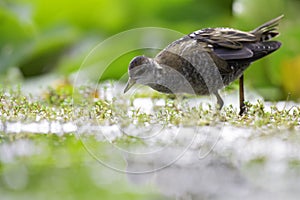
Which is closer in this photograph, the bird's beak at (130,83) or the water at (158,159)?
the water at (158,159)

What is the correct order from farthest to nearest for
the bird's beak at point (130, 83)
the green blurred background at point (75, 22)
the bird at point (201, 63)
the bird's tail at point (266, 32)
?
the green blurred background at point (75, 22) → the bird's tail at point (266, 32) → the bird at point (201, 63) → the bird's beak at point (130, 83)

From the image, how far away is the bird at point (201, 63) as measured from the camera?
10.5 feet

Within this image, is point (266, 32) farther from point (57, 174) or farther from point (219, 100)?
point (57, 174)

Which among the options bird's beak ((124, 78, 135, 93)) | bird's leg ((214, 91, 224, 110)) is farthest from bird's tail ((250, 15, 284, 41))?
bird's beak ((124, 78, 135, 93))

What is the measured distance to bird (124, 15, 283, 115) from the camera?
3189 millimetres

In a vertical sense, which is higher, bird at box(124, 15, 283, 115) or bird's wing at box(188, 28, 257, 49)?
bird's wing at box(188, 28, 257, 49)

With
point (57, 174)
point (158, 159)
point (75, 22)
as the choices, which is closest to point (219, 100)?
point (158, 159)

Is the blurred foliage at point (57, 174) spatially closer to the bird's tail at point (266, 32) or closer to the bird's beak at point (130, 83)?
the bird's beak at point (130, 83)

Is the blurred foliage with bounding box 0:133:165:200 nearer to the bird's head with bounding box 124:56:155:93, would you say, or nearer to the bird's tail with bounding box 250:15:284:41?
the bird's head with bounding box 124:56:155:93

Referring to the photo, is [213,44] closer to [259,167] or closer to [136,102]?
[136,102]

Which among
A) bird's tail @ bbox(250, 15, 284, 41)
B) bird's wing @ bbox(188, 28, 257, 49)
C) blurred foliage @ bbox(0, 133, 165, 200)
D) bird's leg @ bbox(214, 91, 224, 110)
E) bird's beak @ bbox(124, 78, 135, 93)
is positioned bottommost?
blurred foliage @ bbox(0, 133, 165, 200)

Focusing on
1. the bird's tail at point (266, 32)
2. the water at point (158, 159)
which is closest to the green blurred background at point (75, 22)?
the bird's tail at point (266, 32)

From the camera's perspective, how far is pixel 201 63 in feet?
10.5

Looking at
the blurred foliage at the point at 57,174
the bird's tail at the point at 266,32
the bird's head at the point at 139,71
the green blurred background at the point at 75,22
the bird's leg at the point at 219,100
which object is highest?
the green blurred background at the point at 75,22
